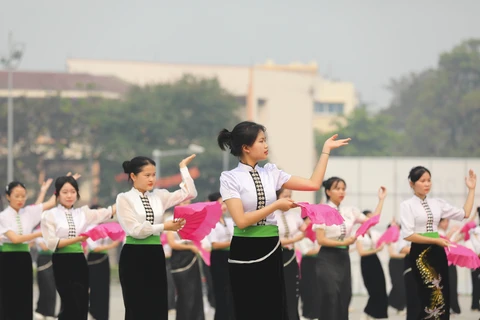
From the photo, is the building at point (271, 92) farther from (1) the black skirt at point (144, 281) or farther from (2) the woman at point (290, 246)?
(1) the black skirt at point (144, 281)

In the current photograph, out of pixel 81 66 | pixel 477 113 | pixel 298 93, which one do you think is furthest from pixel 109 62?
pixel 477 113

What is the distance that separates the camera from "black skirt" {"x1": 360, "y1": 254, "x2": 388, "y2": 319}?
1362 centimetres

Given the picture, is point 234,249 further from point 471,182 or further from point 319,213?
point 471,182

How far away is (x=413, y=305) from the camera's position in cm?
1269

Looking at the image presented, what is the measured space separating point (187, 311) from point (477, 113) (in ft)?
189

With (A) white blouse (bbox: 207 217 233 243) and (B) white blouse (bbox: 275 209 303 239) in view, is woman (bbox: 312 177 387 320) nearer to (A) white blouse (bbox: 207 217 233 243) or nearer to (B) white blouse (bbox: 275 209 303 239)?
(B) white blouse (bbox: 275 209 303 239)

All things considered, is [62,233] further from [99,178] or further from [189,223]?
[99,178]

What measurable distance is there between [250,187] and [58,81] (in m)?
61.0

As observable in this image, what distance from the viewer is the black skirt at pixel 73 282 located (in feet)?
34.7

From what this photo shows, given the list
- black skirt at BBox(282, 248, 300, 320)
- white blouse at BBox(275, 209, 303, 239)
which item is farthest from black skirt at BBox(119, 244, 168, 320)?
white blouse at BBox(275, 209, 303, 239)

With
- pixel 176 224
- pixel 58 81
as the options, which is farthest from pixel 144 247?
pixel 58 81

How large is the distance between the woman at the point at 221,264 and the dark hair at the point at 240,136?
5.40 metres

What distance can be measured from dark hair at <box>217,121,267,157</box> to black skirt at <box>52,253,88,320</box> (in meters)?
3.97

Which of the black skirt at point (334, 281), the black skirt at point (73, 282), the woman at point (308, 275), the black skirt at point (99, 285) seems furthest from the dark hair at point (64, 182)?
the woman at point (308, 275)
